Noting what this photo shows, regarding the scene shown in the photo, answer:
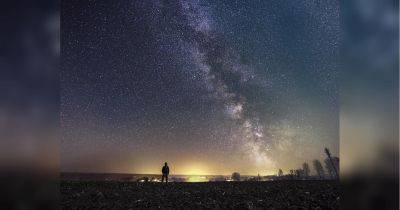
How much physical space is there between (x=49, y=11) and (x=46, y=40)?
0.99 ft

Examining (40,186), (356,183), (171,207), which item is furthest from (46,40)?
(171,207)

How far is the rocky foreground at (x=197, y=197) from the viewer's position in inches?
619

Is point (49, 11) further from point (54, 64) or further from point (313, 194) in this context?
point (313, 194)

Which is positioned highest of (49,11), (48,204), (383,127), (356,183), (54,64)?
(49,11)

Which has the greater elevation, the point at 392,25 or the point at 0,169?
the point at 392,25

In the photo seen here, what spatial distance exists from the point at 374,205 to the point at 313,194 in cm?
1506

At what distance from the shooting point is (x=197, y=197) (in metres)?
17.2

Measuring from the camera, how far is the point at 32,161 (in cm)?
362

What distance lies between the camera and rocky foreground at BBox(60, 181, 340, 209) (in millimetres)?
15727

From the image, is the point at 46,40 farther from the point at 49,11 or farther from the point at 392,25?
the point at 392,25

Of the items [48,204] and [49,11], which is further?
[49,11]

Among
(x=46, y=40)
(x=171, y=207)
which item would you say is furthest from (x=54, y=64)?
(x=171, y=207)

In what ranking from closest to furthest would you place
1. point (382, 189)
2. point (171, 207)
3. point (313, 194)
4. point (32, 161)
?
point (382, 189) → point (32, 161) → point (171, 207) → point (313, 194)

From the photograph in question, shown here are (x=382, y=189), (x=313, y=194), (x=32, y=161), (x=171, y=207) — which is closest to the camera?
(x=382, y=189)
